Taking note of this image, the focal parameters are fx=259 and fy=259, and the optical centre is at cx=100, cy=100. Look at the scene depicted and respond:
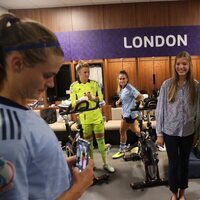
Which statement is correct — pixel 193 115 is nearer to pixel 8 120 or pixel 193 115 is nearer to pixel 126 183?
pixel 126 183

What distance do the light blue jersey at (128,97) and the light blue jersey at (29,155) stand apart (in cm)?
344

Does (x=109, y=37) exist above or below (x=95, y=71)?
above

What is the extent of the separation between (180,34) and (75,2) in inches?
76.5

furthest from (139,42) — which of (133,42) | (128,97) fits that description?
(128,97)

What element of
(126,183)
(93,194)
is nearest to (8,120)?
(93,194)

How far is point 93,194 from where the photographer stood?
311 cm

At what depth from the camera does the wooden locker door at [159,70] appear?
5301 millimetres

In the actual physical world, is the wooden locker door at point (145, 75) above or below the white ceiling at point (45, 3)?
below

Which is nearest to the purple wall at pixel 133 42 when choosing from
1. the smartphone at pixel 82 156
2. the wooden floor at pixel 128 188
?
the wooden floor at pixel 128 188

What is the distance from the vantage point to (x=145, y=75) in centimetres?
542

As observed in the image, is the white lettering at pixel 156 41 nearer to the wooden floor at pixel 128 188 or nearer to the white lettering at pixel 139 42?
the white lettering at pixel 139 42

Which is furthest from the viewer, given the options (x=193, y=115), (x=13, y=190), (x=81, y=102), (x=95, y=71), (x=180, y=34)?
(x=95, y=71)

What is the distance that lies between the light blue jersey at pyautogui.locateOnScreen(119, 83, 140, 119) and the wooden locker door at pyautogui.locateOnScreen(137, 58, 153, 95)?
1263 mm

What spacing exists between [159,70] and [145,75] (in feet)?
0.99
